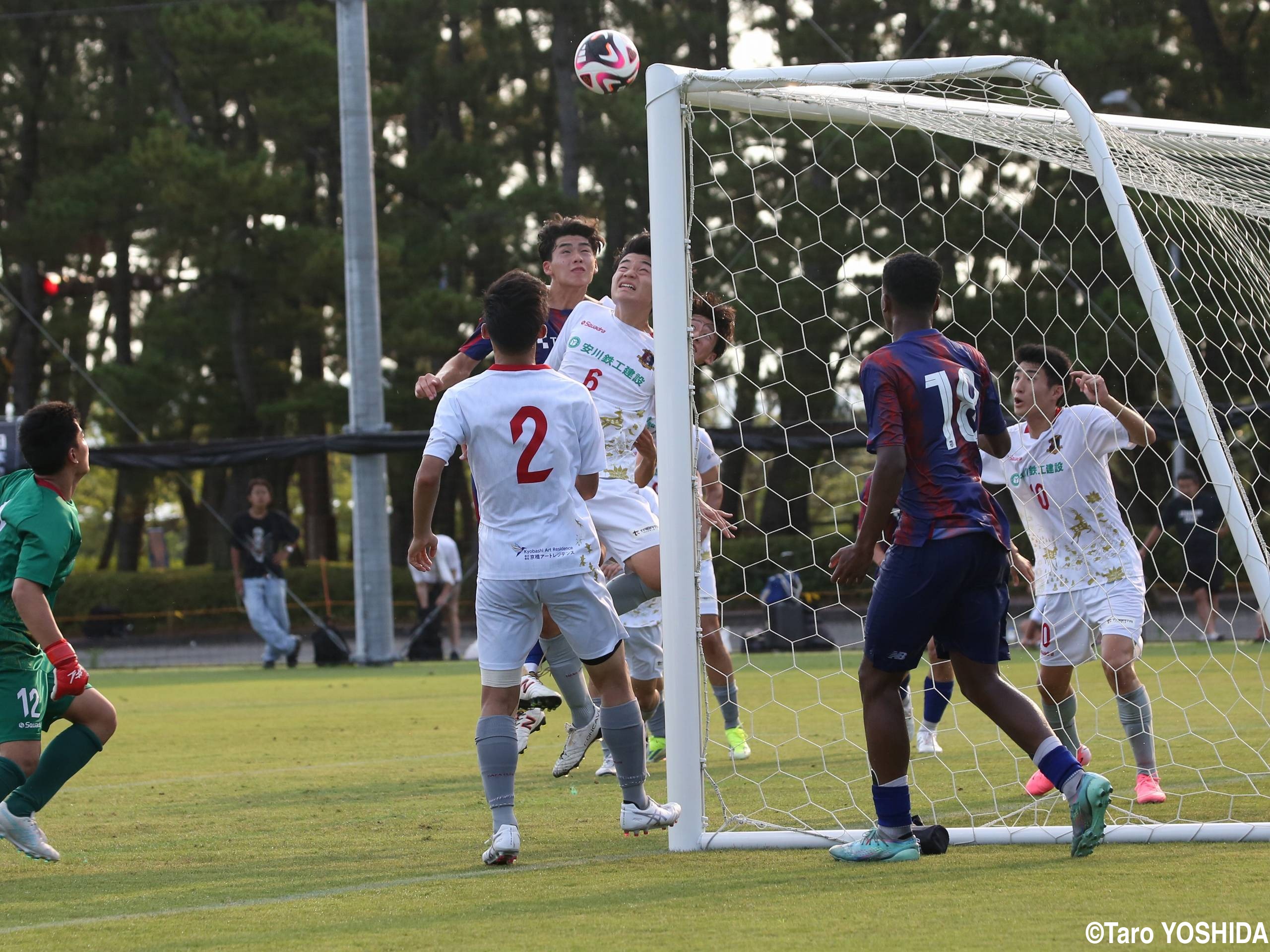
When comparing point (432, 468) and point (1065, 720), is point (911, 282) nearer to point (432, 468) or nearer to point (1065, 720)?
point (432, 468)

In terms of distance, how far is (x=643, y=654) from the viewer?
24.7 ft

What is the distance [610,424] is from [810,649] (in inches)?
465

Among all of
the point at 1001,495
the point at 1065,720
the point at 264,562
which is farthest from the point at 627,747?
the point at 1001,495

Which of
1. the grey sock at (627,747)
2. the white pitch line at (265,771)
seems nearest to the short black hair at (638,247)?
the grey sock at (627,747)

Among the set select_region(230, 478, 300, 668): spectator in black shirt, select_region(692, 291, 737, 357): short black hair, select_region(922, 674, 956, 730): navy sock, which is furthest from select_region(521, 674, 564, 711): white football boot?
select_region(230, 478, 300, 668): spectator in black shirt

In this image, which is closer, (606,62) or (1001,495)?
(606,62)

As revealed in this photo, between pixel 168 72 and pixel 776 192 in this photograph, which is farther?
pixel 168 72

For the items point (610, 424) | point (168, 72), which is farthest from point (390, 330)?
point (610, 424)

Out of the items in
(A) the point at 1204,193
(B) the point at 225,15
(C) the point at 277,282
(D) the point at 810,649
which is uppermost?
(B) the point at 225,15

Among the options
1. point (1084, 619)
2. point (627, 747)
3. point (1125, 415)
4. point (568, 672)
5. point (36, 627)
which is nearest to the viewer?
point (36, 627)

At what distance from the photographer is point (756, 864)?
495 centimetres

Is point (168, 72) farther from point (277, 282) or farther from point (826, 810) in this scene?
point (826, 810)

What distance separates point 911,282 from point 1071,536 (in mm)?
2326

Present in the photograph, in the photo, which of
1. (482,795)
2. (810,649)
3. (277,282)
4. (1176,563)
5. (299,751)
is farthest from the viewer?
(277,282)
